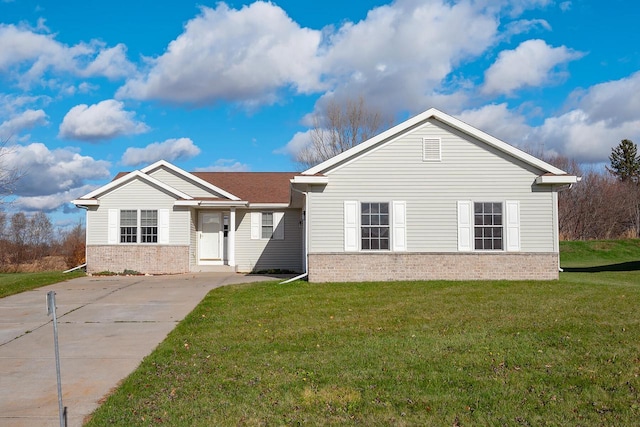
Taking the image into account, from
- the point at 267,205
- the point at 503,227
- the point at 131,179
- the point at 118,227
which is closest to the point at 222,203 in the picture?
the point at 267,205

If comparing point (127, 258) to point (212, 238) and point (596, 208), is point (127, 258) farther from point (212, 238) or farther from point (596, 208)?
point (596, 208)

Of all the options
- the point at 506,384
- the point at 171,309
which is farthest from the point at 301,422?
the point at 171,309

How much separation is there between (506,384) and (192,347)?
4616mm

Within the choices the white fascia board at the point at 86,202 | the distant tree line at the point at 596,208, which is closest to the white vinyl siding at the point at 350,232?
the white fascia board at the point at 86,202

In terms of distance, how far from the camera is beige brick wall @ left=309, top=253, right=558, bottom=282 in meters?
16.8

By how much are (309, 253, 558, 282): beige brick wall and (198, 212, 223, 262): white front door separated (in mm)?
7767

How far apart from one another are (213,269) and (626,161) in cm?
5343

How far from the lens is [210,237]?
2345cm

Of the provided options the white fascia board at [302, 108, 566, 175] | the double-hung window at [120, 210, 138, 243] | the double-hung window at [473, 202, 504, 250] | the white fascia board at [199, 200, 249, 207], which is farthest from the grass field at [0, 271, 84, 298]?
the double-hung window at [473, 202, 504, 250]

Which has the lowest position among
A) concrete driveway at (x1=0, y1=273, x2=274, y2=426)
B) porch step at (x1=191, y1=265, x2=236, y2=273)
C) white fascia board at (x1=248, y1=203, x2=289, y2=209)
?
concrete driveway at (x1=0, y1=273, x2=274, y2=426)

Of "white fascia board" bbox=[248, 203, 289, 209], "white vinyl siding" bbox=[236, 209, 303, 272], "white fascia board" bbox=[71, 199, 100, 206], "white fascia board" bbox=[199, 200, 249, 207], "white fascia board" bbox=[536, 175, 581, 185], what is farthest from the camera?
"white vinyl siding" bbox=[236, 209, 303, 272]

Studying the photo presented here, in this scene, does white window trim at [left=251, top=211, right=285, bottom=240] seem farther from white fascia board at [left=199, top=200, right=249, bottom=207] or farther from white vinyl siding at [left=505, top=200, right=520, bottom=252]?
white vinyl siding at [left=505, top=200, right=520, bottom=252]

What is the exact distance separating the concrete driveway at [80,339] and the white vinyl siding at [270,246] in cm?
527

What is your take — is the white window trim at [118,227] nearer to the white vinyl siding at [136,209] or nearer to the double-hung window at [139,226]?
the white vinyl siding at [136,209]
